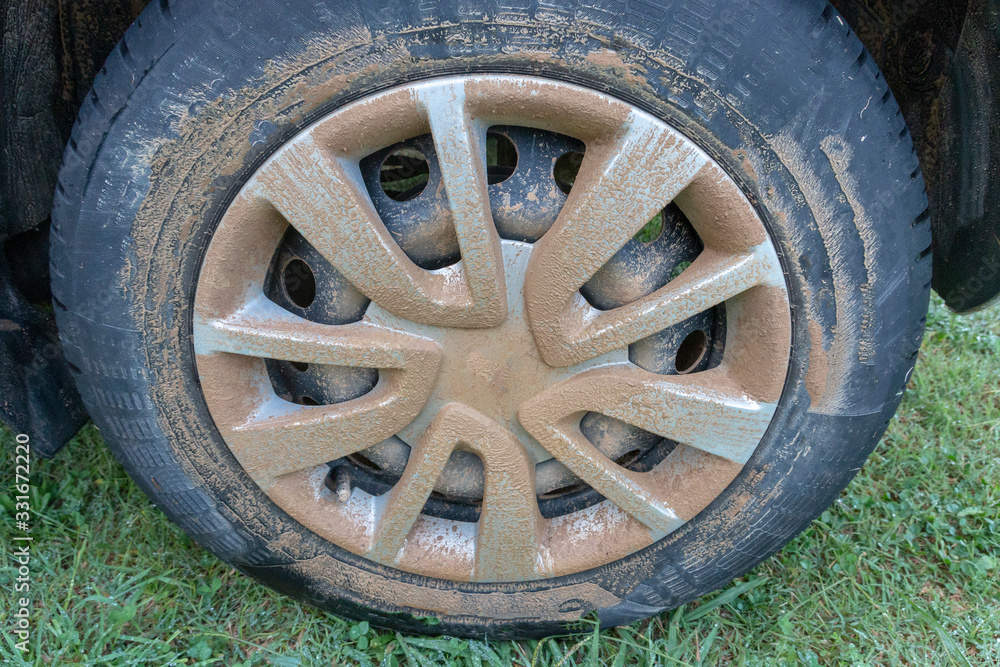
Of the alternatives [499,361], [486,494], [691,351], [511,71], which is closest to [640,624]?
[486,494]

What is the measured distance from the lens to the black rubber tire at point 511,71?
1203mm

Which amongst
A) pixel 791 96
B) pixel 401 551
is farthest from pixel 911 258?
pixel 401 551

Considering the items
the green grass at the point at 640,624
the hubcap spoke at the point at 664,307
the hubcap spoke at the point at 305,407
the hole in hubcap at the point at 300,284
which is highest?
the hubcap spoke at the point at 664,307

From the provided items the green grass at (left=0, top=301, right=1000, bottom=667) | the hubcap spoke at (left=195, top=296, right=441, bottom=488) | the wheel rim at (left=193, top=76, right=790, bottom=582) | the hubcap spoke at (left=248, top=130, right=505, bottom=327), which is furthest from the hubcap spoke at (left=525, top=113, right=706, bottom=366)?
the green grass at (left=0, top=301, right=1000, bottom=667)

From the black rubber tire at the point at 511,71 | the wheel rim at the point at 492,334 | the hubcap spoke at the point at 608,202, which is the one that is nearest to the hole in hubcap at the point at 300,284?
the wheel rim at the point at 492,334

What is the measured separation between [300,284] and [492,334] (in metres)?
0.50

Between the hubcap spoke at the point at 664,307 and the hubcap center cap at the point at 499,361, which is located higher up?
the hubcap spoke at the point at 664,307

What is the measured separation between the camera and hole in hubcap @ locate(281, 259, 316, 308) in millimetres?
1526

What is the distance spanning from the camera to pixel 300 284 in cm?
154

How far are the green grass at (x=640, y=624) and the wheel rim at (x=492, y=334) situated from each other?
13.2 inches

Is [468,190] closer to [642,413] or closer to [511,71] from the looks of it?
[511,71]

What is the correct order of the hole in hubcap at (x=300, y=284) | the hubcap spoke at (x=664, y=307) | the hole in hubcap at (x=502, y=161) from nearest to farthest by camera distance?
1. the hubcap spoke at (x=664, y=307)
2. the hole in hubcap at (x=502, y=161)
3. the hole in hubcap at (x=300, y=284)

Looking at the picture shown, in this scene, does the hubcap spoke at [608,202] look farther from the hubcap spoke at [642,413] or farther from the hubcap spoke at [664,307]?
the hubcap spoke at [642,413]

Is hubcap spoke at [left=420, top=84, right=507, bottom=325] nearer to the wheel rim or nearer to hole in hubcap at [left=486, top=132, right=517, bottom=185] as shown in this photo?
the wheel rim
